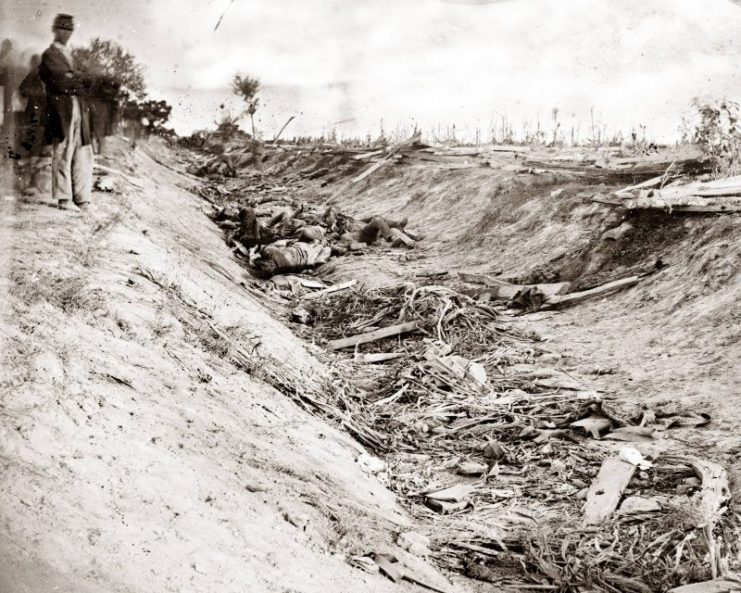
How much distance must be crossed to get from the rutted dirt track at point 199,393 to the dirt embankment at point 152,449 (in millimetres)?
12

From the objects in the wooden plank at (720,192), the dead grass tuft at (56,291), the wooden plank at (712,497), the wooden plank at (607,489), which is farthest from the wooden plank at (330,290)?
the wooden plank at (712,497)

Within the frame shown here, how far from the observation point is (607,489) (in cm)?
528

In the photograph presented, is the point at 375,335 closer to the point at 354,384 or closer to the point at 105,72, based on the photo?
the point at 354,384

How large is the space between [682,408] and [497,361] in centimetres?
219

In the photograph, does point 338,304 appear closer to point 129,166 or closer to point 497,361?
point 497,361

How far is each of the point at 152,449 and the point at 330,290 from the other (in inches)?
296

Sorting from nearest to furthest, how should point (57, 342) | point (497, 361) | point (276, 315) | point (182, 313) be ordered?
1. point (57, 342)
2. point (182, 313)
3. point (497, 361)
4. point (276, 315)

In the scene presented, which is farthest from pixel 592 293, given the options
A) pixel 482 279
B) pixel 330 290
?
pixel 330 290

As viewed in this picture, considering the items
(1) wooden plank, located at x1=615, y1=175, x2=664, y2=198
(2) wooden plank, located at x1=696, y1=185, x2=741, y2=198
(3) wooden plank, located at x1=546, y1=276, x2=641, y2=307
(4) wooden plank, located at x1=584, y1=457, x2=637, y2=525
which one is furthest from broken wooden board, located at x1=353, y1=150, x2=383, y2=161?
(4) wooden plank, located at x1=584, y1=457, x2=637, y2=525

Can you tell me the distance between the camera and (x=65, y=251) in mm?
6633

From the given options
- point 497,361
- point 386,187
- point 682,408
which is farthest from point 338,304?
point 386,187

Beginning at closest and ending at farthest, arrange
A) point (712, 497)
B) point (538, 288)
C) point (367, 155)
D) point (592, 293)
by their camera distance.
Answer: point (712, 497), point (592, 293), point (538, 288), point (367, 155)

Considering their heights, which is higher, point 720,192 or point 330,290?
point 720,192

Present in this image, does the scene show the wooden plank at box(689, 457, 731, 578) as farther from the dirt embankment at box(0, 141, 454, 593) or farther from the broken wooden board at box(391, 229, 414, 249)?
the broken wooden board at box(391, 229, 414, 249)
